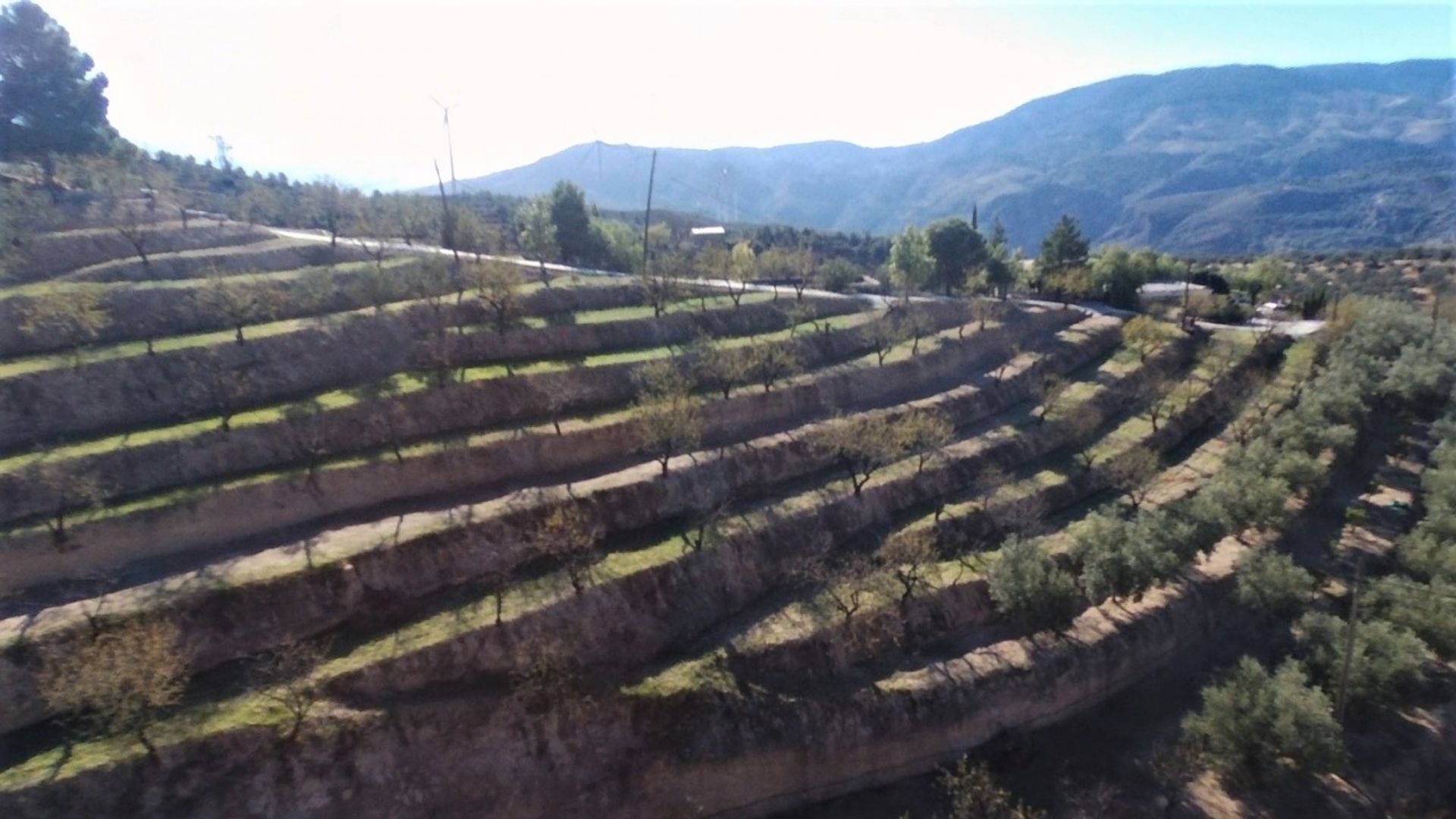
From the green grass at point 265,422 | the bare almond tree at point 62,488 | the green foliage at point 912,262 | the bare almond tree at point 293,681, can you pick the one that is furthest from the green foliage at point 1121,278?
the bare almond tree at point 62,488

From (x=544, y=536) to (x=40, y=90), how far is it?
3201 inches

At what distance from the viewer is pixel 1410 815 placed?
117ft

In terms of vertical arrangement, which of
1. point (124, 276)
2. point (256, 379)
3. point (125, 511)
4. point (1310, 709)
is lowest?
point (1310, 709)

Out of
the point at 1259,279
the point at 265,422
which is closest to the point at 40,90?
the point at 265,422

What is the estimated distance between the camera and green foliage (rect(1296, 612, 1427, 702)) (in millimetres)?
37656

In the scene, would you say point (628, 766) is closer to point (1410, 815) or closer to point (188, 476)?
point (188, 476)

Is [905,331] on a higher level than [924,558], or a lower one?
higher

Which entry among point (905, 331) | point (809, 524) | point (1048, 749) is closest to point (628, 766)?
point (809, 524)

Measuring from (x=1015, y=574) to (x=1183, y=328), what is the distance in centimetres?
5590

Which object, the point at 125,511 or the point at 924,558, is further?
the point at 924,558

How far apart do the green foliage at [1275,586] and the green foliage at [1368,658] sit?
1.77m

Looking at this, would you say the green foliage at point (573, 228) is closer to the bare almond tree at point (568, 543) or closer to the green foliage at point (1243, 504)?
the bare almond tree at point (568, 543)

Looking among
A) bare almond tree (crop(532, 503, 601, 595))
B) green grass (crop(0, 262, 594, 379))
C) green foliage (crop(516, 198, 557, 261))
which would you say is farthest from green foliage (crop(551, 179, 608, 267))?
bare almond tree (crop(532, 503, 601, 595))

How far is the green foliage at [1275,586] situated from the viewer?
43.3 meters
